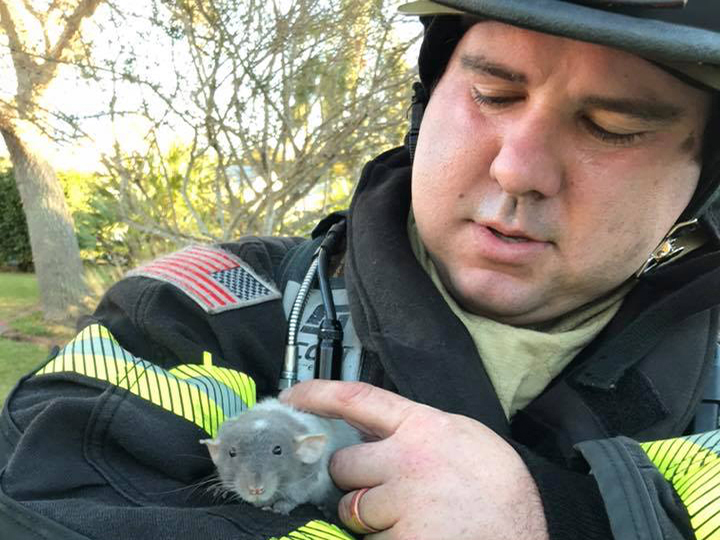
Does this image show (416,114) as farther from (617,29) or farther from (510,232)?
(617,29)

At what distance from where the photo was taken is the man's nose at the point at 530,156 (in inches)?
68.5

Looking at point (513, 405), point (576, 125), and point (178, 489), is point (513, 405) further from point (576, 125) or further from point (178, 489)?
point (178, 489)

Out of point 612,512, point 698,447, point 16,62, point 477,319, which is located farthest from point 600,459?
point 16,62

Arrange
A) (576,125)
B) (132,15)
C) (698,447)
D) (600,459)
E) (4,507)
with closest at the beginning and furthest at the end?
(4,507), (600,459), (698,447), (576,125), (132,15)

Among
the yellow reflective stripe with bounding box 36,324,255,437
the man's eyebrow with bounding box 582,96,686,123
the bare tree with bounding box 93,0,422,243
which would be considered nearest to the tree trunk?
the bare tree with bounding box 93,0,422,243

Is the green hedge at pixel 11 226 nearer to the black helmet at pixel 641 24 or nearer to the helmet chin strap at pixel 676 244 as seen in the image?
the helmet chin strap at pixel 676 244

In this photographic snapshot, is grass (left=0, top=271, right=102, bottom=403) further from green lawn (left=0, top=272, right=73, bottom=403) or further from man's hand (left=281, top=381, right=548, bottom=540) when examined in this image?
man's hand (left=281, top=381, right=548, bottom=540)

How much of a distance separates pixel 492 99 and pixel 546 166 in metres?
0.23

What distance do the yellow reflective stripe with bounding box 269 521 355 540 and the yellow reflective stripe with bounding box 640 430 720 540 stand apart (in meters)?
0.70

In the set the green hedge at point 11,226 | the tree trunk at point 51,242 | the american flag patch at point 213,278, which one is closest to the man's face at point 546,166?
the american flag patch at point 213,278

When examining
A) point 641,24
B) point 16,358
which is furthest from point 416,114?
point 16,358

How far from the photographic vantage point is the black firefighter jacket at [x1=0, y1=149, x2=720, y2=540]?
1399mm

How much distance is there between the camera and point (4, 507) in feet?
4.38

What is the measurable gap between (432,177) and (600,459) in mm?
868
